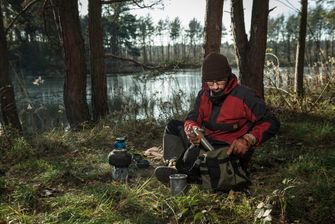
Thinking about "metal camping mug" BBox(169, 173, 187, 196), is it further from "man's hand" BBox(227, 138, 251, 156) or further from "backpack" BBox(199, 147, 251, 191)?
"man's hand" BBox(227, 138, 251, 156)

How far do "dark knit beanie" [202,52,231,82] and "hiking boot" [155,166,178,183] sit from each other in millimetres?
1052

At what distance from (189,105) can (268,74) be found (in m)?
2.03

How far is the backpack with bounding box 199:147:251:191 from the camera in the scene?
3619 mm

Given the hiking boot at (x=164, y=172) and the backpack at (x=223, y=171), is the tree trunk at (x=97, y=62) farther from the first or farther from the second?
the backpack at (x=223, y=171)

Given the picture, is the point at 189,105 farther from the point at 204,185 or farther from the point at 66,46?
the point at 204,185

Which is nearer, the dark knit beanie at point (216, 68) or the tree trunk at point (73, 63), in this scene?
the dark knit beanie at point (216, 68)

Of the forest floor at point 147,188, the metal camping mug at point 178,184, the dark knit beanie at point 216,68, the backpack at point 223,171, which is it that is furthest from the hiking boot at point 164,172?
the dark knit beanie at point 216,68

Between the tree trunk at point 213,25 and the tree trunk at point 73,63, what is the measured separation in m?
3.13

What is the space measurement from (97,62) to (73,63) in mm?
1098

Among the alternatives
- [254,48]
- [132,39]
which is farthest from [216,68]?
[132,39]

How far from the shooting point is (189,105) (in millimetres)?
9555

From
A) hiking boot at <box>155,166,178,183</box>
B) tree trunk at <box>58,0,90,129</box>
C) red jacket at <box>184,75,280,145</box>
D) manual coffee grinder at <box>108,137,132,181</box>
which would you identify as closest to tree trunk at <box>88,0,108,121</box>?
tree trunk at <box>58,0,90,129</box>

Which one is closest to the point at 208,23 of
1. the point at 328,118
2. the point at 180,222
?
the point at 328,118

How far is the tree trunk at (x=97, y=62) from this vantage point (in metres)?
9.65
